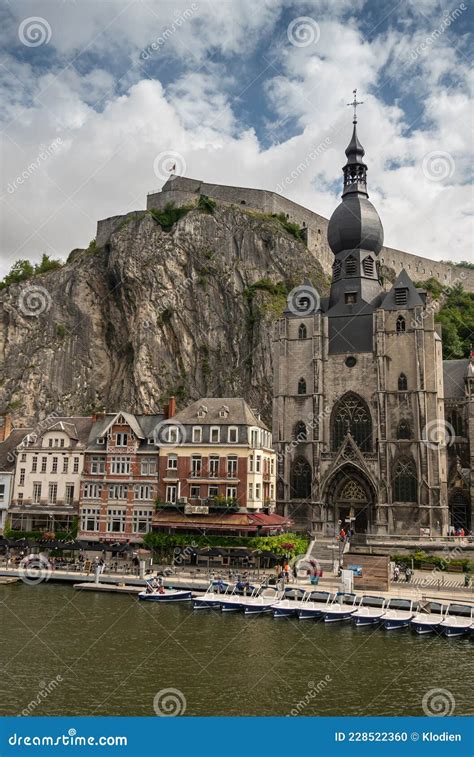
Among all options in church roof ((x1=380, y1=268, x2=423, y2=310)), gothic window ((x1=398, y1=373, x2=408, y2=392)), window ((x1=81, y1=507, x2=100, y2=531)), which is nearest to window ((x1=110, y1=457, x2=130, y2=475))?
window ((x1=81, y1=507, x2=100, y2=531))

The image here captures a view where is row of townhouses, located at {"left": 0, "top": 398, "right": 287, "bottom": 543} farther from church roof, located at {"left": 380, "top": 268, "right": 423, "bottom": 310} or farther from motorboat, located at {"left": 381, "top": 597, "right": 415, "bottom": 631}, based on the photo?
church roof, located at {"left": 380, "top": 268, "right": 423, "bottom": 310}

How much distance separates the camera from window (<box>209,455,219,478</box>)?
46378 mm

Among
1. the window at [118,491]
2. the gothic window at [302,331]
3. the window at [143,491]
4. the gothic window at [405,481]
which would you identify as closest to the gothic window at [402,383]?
the gothic window at [405,481]

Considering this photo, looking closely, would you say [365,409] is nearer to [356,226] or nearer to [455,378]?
[455,378]

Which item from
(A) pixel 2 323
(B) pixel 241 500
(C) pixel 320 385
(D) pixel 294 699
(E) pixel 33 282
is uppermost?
(E) pixel 33 282

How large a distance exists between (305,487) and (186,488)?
13869 mm

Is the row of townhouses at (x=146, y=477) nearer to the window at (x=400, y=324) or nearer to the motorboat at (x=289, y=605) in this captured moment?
the motorboat at (x=289, y=605)

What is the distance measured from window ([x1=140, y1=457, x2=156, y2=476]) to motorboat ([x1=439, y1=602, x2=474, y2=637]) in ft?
77.2

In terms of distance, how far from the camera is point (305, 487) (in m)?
56.4

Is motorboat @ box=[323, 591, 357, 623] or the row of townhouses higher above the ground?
the row of townhouses

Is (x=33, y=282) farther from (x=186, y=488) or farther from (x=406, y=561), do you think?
(x=406, y=561)

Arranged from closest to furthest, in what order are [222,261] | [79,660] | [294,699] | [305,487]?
[294,699] < [79,660] < [305,487] < [222,261]

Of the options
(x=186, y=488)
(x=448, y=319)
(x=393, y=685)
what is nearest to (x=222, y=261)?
(x=448, y=319)

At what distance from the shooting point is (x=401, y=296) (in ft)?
189
